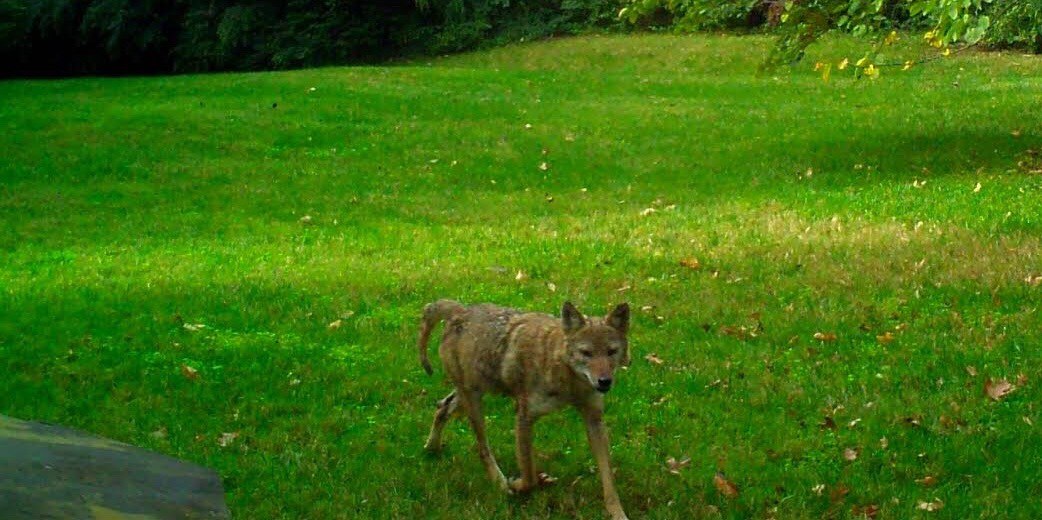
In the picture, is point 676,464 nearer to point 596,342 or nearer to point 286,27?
point 596,342

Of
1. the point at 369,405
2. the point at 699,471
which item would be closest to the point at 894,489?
the point at 699,471

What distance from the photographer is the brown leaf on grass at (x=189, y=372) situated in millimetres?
10219

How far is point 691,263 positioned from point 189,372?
570 centimetres

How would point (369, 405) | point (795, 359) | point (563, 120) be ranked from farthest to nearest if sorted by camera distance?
point (563, 120) → point (795, 359) → point (369, 405)

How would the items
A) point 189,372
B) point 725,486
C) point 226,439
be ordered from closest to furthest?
point 725,486 → point 226,439 → point 189,372

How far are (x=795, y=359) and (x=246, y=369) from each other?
14.2 feet

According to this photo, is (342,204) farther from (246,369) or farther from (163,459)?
(163,459)

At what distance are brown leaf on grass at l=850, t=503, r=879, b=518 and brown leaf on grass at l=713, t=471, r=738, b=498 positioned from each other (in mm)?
682

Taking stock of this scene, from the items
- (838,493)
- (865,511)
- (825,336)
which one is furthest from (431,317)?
(825,336)

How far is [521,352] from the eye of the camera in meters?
7.70

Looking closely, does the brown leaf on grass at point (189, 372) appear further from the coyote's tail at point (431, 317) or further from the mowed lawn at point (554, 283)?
the coyote's tail at point (431, 317)

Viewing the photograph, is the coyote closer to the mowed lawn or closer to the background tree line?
the mowed lawn

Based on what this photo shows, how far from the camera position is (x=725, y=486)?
784 cm

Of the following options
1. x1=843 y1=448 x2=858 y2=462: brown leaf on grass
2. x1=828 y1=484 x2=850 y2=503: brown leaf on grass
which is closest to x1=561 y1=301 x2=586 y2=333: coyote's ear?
x1=828 y1=484 x2=850 y2=503: brown leaf on grass
